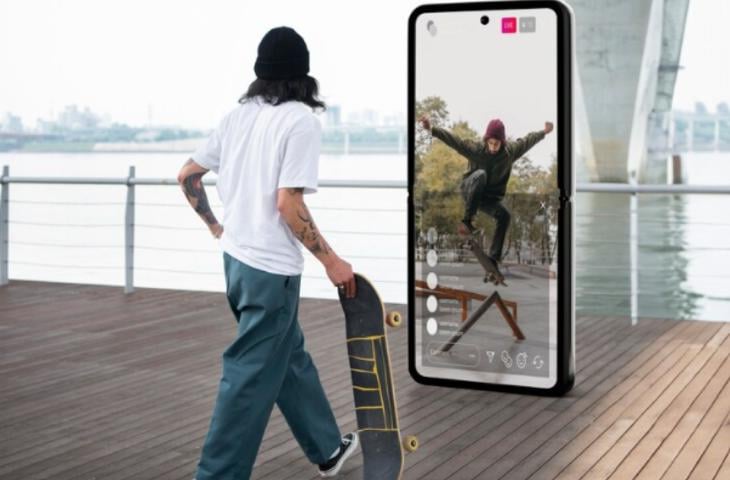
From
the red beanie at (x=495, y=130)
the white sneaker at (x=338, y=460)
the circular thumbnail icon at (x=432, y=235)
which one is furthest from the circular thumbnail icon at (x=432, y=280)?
the white sneaker at (x=338, y=460)

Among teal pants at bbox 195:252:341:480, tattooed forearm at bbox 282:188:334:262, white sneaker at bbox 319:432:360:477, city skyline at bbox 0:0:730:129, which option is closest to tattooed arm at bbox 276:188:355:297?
tattooed forearm at bbox 282:188:334:262

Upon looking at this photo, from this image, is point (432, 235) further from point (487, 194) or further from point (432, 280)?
point (487, 194)

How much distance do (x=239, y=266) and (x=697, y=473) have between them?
1.57m

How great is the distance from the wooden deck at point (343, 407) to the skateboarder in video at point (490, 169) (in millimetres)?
687

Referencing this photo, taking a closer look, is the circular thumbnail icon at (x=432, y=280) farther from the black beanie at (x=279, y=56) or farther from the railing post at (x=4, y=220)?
the railing post at (x=4, y=220)

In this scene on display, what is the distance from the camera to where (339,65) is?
114 feet

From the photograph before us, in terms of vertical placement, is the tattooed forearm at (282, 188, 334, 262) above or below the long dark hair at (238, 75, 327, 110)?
below

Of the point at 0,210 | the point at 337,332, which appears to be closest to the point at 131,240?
the point at 0,210

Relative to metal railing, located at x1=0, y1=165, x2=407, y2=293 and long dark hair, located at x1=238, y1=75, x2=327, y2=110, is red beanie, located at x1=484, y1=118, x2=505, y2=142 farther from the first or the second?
metal railing, located at x1=0, y1=165, x2=407, y2=293

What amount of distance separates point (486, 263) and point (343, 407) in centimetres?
81

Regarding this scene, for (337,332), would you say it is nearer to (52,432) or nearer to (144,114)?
Result: (52,432)

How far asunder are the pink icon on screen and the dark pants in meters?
0.55

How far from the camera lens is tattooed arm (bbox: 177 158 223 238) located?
144 inches

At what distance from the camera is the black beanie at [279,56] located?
3.35 meters
